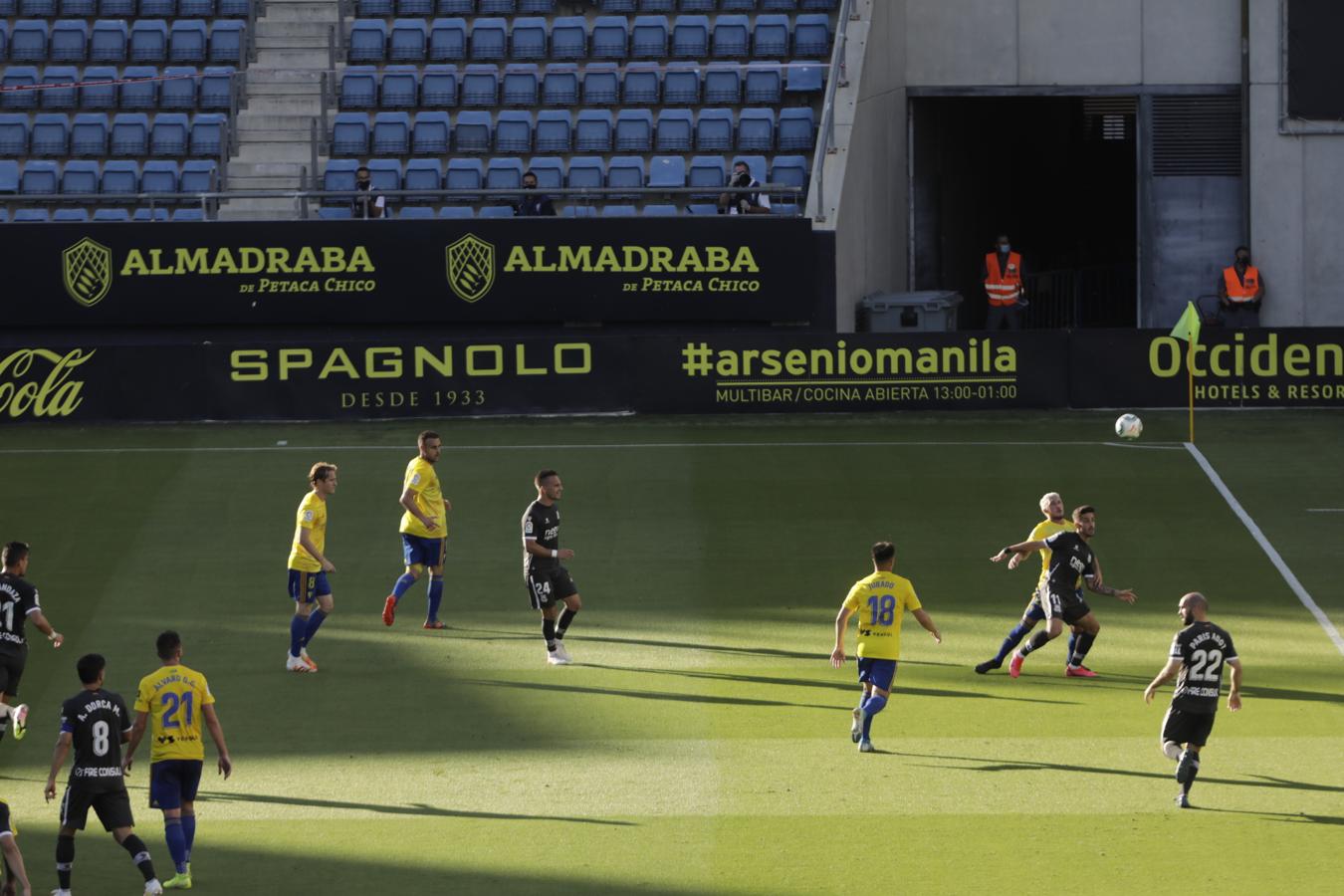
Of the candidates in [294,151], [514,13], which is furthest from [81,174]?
[514,13]

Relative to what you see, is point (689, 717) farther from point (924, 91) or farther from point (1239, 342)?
point (924, 91)

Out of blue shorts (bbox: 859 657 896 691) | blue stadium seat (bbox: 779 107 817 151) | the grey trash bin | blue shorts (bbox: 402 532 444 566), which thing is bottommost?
blue shorts (bbox: 859 657 896 691)

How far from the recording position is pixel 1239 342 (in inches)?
1190

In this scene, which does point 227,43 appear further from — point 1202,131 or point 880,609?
point 880,609

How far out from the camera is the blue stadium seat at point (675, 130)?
114 feet

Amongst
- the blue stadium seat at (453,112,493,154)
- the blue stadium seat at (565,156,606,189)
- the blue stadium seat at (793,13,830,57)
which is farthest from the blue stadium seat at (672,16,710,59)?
the blue stadium seat at (453,112,493,154)

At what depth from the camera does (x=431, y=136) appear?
1390 inches

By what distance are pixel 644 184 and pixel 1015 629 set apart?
1733 cm

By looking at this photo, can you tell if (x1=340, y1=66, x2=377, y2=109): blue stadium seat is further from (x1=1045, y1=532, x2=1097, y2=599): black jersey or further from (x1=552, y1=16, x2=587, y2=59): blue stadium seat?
(x1=1045, y1=532, x2=1097, y2=599): black jersey

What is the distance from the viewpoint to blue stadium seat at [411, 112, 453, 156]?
35.2m

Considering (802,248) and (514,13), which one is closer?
(802,248)

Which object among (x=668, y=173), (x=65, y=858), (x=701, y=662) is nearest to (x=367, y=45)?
(x=668, y=173)

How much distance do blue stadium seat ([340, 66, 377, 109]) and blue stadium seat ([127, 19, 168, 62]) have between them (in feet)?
11.8

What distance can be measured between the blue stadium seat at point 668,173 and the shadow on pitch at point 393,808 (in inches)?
786
